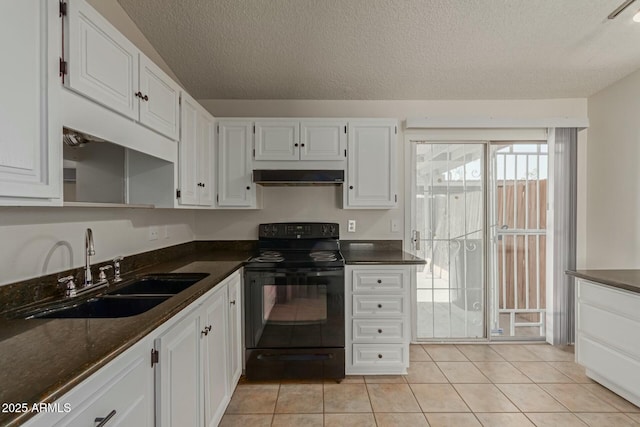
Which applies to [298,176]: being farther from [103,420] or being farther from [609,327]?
[609,327]

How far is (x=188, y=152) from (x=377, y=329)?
2.01m

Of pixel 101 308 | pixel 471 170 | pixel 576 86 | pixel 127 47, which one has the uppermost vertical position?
pixel 576 86

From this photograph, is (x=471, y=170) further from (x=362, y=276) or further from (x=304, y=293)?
(x=304, y=293)

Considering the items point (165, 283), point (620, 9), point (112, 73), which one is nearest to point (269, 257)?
point (165, 283)

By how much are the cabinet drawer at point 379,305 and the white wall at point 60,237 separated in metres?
1.69

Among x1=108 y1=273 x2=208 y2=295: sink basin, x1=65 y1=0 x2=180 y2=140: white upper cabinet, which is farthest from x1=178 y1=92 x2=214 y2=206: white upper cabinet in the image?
x1=108 y1=273 x2=208 y2=295: sink basin

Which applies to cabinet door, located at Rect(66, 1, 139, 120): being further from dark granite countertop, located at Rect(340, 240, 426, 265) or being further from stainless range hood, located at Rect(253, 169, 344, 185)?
dark granite countertop, located at Rect(340, 240, 426, 265)

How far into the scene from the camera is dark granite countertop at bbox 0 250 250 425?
648 millimetres

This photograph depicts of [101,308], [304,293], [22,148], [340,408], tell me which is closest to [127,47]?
[22,148]

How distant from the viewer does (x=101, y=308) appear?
1.40 meters

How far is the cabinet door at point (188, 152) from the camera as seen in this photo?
1.99 metres

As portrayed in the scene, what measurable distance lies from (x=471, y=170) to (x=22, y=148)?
3.27 m

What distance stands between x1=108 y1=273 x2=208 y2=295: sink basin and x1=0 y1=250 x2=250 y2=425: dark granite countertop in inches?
20.4

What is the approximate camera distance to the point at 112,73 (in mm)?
1281
